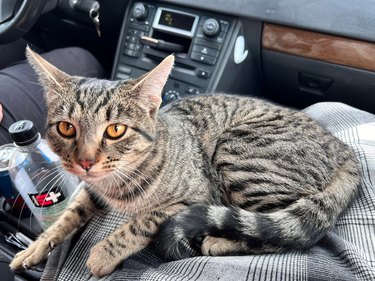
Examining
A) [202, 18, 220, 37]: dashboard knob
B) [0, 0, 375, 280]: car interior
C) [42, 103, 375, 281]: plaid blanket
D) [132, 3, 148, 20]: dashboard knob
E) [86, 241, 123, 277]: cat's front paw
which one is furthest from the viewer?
[132, 3, 148, 20]: dashboard knob

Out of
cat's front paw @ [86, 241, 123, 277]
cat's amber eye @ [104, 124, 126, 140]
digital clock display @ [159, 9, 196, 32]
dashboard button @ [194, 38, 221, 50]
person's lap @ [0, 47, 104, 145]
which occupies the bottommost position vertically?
cat's front paw @ [86, 241, 123, 277]

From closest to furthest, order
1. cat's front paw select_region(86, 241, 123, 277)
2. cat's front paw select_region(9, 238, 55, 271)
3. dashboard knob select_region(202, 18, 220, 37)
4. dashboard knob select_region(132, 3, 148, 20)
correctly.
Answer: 1. cat's front paw select_region(86, 241, 123, 277)
2. cat's front paw select_region(9, 238, 55, 271)
3. dashboard knob select_region(202, 18, 220, 37)
4. dashboard knob select_region(132, 3, 148, 20)

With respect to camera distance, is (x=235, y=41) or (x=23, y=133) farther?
(x=235, y=41)

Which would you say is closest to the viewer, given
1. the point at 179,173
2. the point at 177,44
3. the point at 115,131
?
the point at 115,131

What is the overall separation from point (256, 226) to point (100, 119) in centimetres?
44

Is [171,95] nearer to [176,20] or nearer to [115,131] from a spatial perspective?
[176,20]

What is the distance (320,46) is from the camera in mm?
1388

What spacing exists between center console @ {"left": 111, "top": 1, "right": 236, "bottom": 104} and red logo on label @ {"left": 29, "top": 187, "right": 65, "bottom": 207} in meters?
0.62

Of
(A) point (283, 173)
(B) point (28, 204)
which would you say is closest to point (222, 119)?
(A) point (283, 173)

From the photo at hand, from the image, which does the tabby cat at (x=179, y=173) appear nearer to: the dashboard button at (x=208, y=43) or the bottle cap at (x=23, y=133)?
the bottle cap at (x=23, y=133)

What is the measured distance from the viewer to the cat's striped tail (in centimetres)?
93

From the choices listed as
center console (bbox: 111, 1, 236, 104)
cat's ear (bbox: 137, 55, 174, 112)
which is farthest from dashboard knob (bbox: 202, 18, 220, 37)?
cat's ear (bbox: 137, 55, 174, 112)

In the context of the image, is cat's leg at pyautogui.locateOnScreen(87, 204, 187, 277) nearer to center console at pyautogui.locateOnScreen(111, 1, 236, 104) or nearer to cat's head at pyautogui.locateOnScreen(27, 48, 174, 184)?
cat's head at pyautogui.locateOnScreen(27, 48, 174, 184)

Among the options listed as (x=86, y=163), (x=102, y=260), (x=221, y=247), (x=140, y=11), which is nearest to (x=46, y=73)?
(x=86, y=163)
